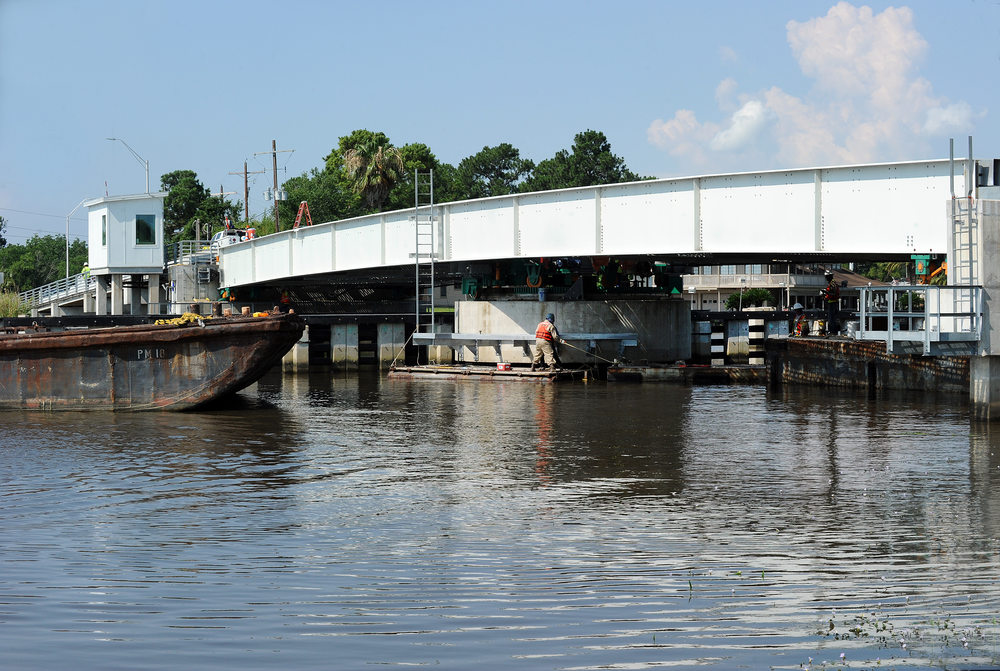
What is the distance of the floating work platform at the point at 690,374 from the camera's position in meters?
37.1

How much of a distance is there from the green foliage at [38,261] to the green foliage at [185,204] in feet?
48.8

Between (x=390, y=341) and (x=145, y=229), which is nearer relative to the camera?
(x=390, y=341)

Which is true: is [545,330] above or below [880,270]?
below

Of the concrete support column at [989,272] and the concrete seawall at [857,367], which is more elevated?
the concrete support column at [989,272]

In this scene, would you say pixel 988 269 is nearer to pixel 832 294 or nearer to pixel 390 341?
pixel 832 294

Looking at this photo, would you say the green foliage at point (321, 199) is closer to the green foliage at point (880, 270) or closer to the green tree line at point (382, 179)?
the green tree line at point (382, 179)

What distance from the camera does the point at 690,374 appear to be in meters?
37.2

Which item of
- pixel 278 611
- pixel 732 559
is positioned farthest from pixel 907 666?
pixel 278 611

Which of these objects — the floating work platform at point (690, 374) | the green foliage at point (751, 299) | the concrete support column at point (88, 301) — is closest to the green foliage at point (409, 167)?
the green foliage at point (751, 299)

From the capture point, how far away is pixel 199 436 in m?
22.4

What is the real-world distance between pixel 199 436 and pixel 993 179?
1748cm

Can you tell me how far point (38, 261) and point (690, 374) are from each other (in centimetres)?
11048

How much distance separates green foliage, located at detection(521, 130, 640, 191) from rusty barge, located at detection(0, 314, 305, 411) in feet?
267

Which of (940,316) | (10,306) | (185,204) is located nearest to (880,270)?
(185,204)
